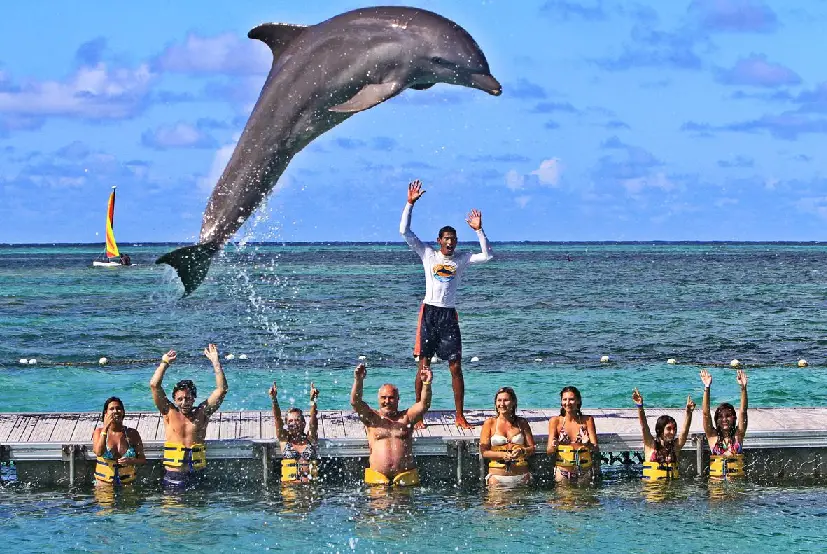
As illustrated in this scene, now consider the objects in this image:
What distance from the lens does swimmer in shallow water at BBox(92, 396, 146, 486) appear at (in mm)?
12500

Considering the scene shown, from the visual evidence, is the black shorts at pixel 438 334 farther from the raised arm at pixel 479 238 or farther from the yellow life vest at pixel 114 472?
the yellow life vest at pixel 114 472

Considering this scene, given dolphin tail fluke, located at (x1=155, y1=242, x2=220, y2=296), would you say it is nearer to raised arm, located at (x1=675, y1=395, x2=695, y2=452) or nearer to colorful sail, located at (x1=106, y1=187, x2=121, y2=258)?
raised arm, located at (x1=675, y1=395, x2=695, y2=452)

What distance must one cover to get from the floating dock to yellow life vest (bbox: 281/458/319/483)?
0.17m

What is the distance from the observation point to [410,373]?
2662cm

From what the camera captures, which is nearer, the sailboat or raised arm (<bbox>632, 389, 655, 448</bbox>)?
raised arm (<bbox>632, 389, 655, 448</bbox>)

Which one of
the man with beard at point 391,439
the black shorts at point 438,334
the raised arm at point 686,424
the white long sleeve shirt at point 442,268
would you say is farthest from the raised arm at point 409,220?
the raised arm at point 686,424

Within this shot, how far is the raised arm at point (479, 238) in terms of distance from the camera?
12727 mm

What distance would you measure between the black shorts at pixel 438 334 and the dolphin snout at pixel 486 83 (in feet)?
18.5

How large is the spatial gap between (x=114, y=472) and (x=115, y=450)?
0.75 ft

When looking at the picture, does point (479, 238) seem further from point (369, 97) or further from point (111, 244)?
point (111, 244)

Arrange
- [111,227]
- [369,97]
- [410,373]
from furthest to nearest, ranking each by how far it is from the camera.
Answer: [111,227]
[410,373]
[369,97]

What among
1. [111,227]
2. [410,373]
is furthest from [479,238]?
[111,227]

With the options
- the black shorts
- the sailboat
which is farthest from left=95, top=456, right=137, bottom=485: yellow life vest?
the sailboat

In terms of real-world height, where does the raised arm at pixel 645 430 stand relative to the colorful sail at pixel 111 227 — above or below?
below
